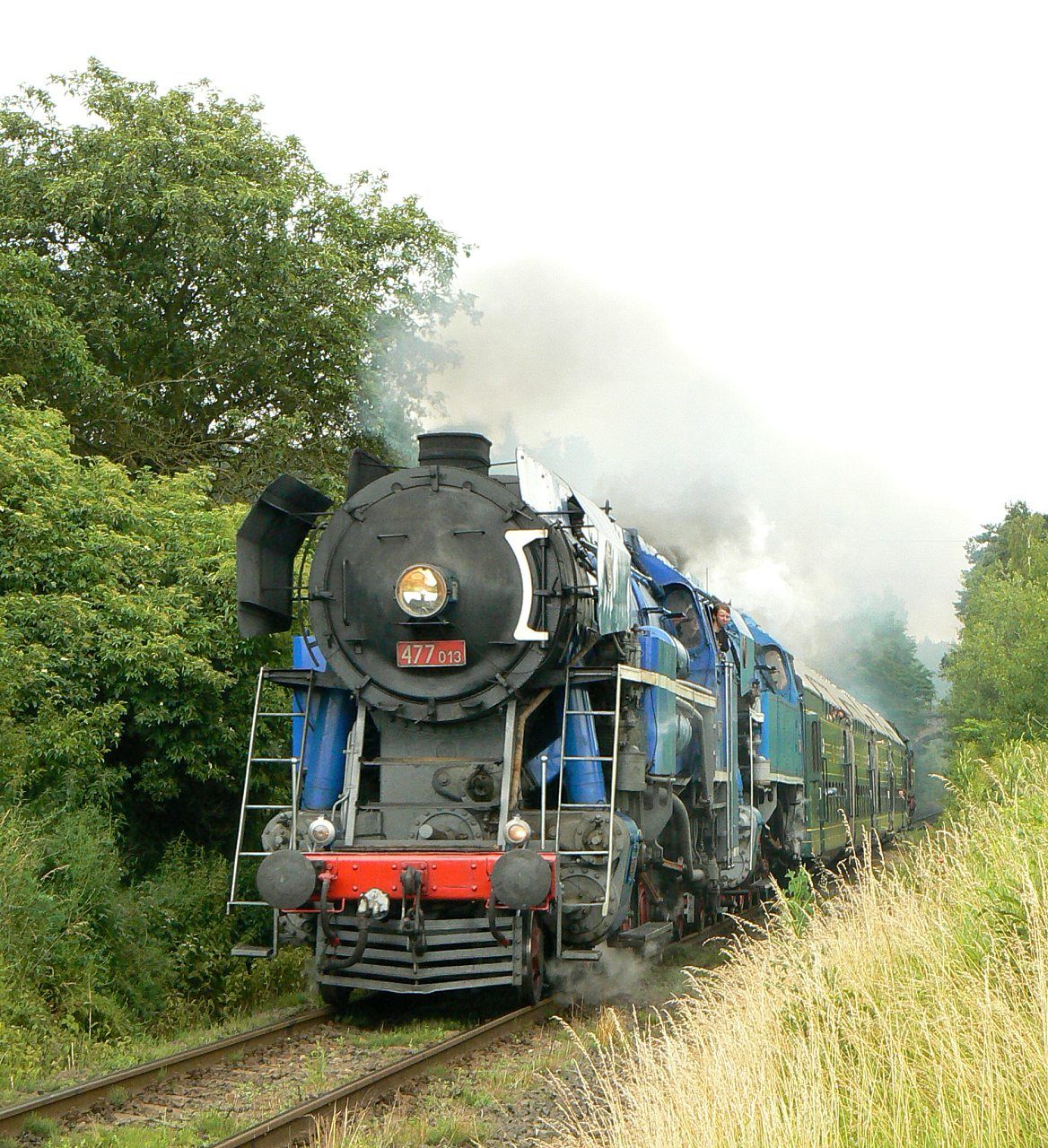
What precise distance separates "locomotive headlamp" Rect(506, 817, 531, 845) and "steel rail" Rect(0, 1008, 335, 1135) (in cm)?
178

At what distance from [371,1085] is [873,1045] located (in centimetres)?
252

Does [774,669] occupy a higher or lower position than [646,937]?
higher

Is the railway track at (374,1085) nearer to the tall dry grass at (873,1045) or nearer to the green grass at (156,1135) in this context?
the green grass at (156,1135)

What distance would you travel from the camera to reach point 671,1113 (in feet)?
15.3

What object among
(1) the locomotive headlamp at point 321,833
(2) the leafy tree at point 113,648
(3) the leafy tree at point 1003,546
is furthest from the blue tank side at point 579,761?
(3) the leafy tree at point 1003,546

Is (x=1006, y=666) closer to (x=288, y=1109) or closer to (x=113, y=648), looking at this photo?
(x=113, y=648)

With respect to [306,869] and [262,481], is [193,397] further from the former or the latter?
[306,869]

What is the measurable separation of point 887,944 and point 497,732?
3.31 m

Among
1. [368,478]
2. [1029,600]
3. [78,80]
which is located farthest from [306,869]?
[1029,600]

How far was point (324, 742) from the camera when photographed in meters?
9.20

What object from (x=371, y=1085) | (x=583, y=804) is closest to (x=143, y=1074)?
(x=371, y=1085)

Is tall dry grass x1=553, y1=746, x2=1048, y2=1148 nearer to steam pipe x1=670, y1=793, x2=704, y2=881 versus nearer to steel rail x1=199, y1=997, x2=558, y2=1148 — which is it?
steel rail x1=199, y1=997, x2=558, y2=1148

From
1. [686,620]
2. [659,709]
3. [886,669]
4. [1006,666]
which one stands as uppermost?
[886,669]

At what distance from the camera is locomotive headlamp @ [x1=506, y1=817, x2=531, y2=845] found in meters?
8.09
